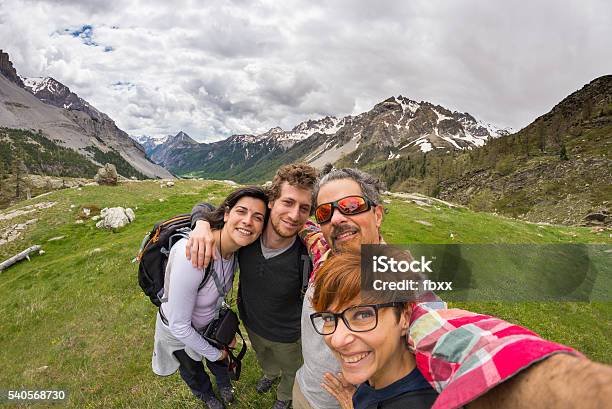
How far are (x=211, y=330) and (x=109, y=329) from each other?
9582 mm

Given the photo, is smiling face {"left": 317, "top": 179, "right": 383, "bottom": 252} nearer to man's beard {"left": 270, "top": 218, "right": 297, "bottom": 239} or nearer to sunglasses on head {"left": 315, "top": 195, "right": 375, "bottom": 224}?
sunglasses on head {"left": 315, "top": 195, "right": 375, "bottom": 224}

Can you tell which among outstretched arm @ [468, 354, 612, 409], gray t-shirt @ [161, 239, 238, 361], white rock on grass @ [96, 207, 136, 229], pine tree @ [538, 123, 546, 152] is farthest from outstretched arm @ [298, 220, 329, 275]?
pine tree @ [538, 123, 546, 152]

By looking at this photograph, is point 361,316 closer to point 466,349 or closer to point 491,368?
point 466,349

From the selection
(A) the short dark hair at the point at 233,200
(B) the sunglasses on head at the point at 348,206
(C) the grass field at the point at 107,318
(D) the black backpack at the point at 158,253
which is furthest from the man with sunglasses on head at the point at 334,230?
(C) the grass field at the point at 107,318

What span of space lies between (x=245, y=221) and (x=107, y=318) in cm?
1217

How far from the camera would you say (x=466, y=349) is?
5.81ft

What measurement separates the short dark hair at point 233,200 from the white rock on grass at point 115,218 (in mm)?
26239

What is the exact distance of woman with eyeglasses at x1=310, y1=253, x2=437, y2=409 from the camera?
2467mm

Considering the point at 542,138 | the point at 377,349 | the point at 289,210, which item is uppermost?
the point at 542,138

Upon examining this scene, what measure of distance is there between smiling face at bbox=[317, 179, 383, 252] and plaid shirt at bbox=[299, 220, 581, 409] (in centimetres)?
152

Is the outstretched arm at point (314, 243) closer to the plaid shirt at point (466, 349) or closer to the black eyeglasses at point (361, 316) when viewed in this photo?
the black eyeglasses at point (361, 316)

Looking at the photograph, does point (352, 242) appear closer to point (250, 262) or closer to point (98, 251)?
point (250, 262)

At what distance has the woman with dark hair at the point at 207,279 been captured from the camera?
4559 millimetres

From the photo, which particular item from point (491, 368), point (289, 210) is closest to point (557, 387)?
point (491, 368)
